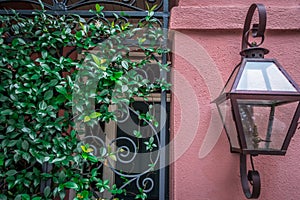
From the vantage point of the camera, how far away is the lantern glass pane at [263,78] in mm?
957

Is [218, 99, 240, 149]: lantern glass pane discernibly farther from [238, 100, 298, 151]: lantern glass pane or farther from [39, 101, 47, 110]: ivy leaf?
[39, 101, 47, 110]: ivy leaf

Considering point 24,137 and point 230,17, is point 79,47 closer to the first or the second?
point 24,137

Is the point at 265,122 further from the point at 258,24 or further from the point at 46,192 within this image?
the point at 46,192

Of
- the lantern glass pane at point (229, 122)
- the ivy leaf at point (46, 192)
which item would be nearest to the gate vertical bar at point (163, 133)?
the lantern glass pane at point (229, 122)

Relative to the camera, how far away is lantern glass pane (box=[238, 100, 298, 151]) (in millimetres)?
1007

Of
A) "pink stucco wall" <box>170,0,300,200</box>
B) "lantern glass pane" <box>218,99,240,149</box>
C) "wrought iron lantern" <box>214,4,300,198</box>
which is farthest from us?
"pink stucco wall" <box>170,0,300,200</box>

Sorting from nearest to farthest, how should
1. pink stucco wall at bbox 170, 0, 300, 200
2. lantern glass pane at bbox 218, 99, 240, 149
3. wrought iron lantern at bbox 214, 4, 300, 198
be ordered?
wrought iron lantern at bbox 214, 4, 300, 198 → lantern glass pane at bbox 218, 99, 240, 149 → pink stucco wall at bbox 170, 0, 300, 200

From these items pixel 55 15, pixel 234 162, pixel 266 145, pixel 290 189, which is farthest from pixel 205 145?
pixel 55 15

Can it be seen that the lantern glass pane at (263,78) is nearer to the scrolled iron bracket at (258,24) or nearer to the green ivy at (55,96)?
the scrolled iron bracket at (258,24)

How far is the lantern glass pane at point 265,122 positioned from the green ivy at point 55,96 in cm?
46

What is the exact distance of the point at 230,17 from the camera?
132 centimetres

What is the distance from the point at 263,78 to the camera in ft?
3.22

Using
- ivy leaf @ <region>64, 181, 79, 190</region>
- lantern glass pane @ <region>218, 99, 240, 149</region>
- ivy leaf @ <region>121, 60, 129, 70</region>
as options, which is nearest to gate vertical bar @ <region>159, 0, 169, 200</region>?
ivy leaf @ <region>121, 60, 129, 70</region>

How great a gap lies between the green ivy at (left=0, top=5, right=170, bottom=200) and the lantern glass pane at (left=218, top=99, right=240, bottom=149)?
32 cm
